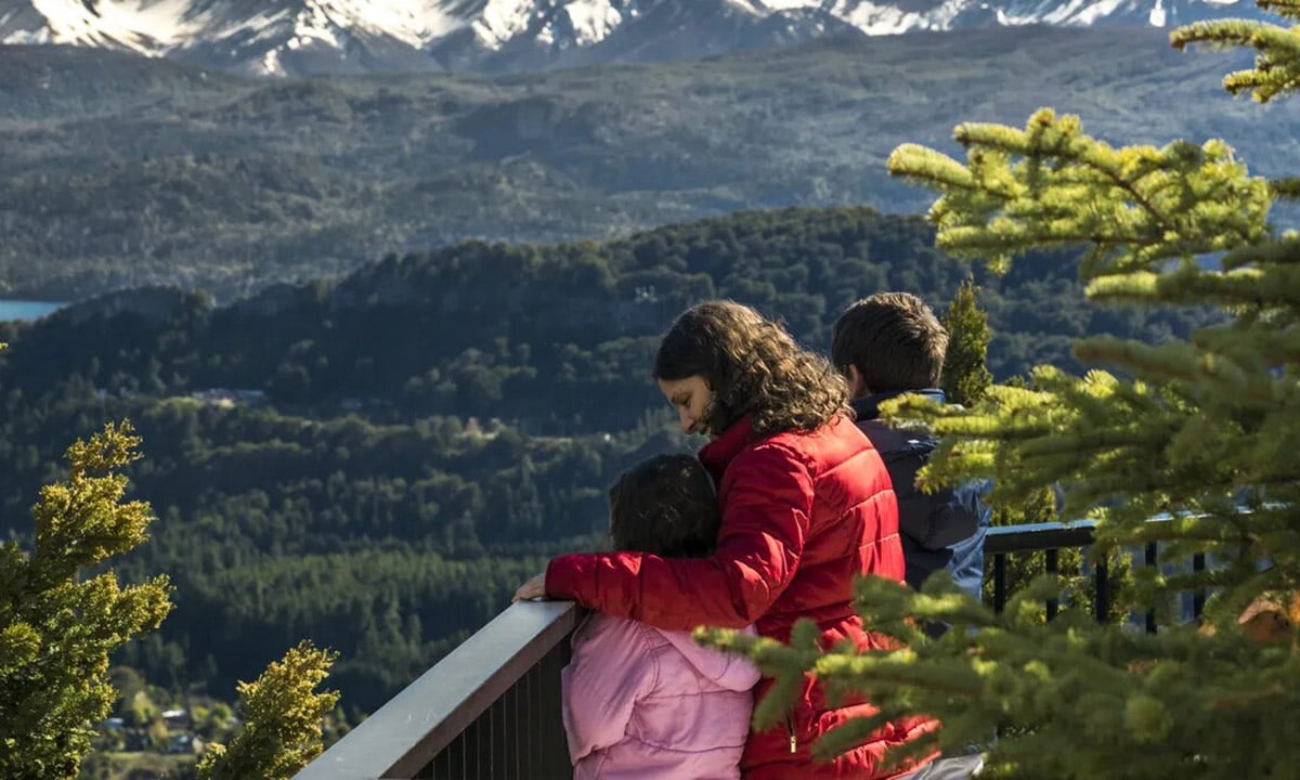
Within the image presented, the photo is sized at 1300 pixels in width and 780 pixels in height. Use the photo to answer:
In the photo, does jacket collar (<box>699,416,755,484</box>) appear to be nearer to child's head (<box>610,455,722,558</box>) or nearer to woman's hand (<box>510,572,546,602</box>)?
child's head (<box>610,455,722,558</box>)

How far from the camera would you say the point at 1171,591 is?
2131 millimetres

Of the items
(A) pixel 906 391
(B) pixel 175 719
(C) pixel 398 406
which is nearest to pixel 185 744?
(B) pixel 175 719

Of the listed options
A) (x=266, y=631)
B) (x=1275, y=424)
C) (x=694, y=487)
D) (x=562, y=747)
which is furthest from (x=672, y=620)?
(x=266, y=631)

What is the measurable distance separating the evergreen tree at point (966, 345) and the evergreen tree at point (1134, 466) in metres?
8.12

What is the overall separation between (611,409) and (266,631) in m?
37.2

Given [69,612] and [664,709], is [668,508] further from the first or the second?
[69,612]

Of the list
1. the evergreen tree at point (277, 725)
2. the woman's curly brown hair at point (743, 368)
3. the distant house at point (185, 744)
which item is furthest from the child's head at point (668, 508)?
the distant house at point (185, 744)

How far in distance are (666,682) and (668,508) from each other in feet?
0.85

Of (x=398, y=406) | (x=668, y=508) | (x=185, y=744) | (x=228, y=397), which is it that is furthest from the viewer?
(x=228, y=397)

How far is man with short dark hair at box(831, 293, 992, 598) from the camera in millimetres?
3414

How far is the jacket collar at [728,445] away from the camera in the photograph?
282 cm

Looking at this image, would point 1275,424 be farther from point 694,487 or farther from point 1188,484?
point 694,487

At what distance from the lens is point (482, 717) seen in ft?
8.78

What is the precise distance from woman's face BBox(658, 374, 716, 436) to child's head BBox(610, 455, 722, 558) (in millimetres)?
82
